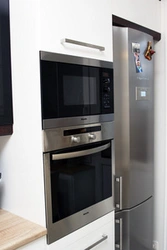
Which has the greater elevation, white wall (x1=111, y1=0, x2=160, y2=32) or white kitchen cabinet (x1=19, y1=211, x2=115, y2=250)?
white wall (x1=111, y1=0, x2=160, y2=32)

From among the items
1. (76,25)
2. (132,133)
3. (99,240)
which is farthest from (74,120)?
(99,240)

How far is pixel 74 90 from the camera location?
1.43m

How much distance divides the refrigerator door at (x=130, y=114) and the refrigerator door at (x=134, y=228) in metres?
0.07

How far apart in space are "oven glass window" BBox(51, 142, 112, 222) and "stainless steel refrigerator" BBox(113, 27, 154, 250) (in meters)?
0.20

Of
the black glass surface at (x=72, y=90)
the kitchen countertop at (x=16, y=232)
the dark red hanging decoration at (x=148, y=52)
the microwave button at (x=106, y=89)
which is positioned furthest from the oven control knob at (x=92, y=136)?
the dark red hanging decoration at (x=148, y=52)

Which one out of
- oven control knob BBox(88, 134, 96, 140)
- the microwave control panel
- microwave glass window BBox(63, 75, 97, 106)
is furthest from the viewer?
the microwave control panel

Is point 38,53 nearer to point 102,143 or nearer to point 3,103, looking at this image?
point 3,103

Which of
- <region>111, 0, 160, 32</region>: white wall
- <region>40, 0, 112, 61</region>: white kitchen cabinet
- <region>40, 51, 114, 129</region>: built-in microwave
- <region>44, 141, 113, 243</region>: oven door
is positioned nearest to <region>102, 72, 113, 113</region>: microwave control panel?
<region>40, 51, 114, 129</region>: built-in microwave

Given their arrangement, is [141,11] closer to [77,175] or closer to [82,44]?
Result: [82,44]

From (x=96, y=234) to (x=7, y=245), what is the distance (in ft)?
1.92

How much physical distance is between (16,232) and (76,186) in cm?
37

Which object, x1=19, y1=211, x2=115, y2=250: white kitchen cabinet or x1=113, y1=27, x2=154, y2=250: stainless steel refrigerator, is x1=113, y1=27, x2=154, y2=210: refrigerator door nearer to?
x1=113, y1=27, x2=154, y2=250: stainless steel refrigerator

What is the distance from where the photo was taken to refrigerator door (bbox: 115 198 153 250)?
1.88 metres

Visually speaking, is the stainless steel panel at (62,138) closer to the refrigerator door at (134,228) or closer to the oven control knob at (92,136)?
→ the oven control knob at (92,136)
